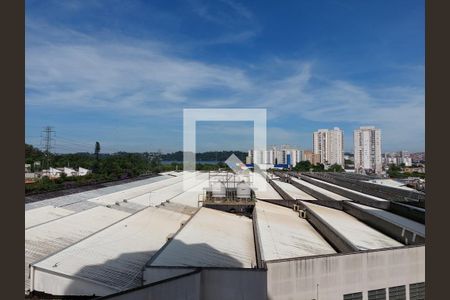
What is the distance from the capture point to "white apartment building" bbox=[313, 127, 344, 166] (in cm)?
6431

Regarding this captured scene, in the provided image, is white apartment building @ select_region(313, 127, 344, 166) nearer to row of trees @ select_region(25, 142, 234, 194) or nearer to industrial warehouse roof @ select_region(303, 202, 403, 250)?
row of trees @ select_region(25, 142, 234, 194)

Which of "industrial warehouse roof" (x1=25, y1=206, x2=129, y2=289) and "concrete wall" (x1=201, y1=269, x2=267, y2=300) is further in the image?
"industrial warehouse roof" (x1=25, y1=206, x2=129, y2=289)

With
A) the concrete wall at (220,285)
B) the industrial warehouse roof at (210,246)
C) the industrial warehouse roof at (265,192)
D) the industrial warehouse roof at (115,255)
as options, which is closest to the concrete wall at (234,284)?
the concrete wall at (220,285)

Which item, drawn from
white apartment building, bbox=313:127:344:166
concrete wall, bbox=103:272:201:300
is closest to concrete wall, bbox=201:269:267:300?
concrete wall, bbox=103:272:201:300

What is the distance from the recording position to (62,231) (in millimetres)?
7750

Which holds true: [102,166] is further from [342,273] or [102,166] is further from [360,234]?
[342,273]

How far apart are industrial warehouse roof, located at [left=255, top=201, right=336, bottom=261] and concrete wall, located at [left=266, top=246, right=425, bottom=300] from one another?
78 cm

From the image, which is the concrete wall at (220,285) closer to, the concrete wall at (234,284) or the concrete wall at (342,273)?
the concrete wall at (234,284)

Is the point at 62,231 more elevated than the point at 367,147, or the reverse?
the point at 367,147

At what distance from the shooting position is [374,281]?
529 cm

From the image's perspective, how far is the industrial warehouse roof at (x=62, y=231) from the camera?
6.43 metres

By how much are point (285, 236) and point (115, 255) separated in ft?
12.6

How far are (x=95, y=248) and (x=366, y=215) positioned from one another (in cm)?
757

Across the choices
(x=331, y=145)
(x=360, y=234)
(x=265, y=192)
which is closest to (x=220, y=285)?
(x=360, y=234)
